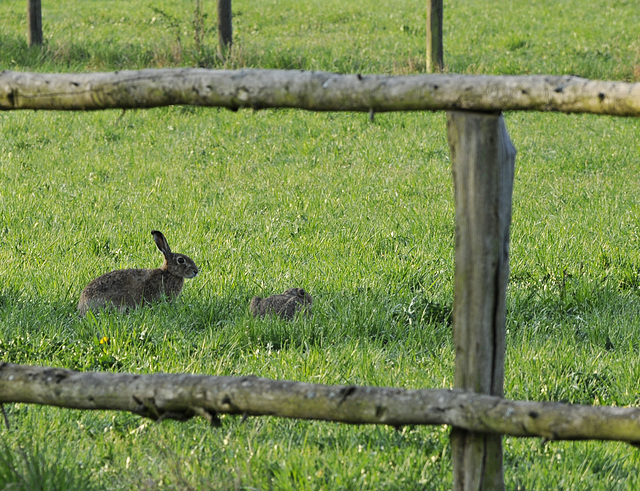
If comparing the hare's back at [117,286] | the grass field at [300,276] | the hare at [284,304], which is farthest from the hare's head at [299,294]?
the hare's back at [117,286]

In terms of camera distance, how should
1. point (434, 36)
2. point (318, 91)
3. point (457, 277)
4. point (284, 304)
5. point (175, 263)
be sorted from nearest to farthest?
point (318, 91)
point (457, 277)
point (284, 304)
point (175, 263)
point (434, 36)

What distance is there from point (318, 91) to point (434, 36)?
1460cm

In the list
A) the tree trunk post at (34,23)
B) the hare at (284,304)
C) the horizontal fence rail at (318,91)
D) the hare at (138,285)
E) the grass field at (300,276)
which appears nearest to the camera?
the horizontal fence rail at (318,91)

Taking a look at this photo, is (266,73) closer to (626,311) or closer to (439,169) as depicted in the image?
(626,311)

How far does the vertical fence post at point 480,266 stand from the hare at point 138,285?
10.9 feet

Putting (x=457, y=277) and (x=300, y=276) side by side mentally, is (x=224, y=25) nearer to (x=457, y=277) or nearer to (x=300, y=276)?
(x=300, y=276)

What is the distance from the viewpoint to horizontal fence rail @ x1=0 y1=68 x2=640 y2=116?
2621 millimetres

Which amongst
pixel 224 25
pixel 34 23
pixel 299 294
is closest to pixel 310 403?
pixel 299 294

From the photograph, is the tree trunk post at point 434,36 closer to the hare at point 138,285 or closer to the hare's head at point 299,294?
the hare at point 138,285

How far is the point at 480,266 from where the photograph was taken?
9.49ft

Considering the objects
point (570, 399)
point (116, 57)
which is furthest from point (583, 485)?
point (116, 57)

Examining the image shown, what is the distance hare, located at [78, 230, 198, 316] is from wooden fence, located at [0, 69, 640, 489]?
2.60m

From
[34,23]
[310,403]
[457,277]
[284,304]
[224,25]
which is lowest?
[284,304]

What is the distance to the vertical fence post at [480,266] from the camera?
2811 mm
